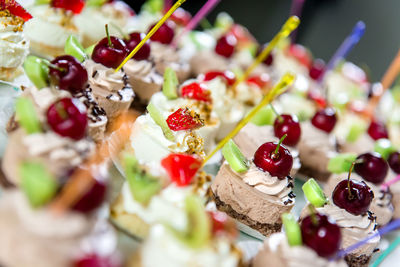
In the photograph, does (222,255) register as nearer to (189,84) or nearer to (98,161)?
(98,161)

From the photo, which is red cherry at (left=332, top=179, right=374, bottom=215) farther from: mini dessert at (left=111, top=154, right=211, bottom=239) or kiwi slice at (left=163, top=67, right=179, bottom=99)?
kiwi slice at (left=163, top=67, right=179, bottom=99)

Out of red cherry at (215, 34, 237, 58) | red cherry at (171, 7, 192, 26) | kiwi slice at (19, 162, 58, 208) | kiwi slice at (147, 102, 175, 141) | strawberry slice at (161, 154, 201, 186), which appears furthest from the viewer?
red cherry at (171, 7, 192, 26)

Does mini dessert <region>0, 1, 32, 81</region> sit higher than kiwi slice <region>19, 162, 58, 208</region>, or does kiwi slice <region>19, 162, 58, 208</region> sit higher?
kiwi slice <region>19, 162, 58, 208</region>

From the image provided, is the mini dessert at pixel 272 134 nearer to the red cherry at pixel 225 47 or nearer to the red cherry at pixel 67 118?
the red cherry at pixel 225 47

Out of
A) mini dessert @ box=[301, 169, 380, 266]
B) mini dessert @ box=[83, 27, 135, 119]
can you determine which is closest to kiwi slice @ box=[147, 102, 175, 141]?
mini dessert @ box=[83, 27, 135, 119]

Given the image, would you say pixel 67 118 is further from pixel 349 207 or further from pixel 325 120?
pixel 325 120

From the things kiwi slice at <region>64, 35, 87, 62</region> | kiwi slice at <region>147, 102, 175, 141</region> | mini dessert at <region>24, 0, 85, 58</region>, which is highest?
kiwi slice at <region>64, 35, 87, 62</region>

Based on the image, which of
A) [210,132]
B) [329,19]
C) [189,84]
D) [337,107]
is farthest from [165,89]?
[329,19]

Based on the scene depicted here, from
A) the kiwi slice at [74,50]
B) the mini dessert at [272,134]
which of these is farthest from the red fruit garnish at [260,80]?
the kiwi slice at [74,50]

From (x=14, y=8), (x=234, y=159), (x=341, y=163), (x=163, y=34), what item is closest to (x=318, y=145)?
Answer: (x=341, y=163)
